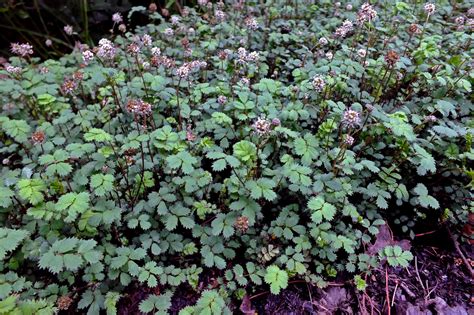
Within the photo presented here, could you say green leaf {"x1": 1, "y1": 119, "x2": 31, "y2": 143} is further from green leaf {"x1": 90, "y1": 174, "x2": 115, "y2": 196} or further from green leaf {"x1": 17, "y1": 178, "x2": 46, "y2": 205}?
green leaf {"x1": 90, "y1": 174, "x2": 115, "y2": 196}

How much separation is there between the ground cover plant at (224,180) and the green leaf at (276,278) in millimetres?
11

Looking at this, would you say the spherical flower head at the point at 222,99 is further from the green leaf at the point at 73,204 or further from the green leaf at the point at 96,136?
the green leaf at the point at 73,204

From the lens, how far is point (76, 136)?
2.70 meters

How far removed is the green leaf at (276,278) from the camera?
1968 millimetres

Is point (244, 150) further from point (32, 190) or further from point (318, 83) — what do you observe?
point (32, 190)

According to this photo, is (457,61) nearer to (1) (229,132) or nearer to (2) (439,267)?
(2) (439,267)

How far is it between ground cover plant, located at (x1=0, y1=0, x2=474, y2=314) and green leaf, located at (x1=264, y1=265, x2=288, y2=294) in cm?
1

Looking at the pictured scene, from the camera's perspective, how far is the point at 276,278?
2.00m

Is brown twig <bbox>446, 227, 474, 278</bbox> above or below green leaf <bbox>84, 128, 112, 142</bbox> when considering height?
below

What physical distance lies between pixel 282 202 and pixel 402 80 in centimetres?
143

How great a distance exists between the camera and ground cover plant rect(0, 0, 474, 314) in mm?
2037

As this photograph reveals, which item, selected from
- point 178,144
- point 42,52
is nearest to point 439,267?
point 178,144

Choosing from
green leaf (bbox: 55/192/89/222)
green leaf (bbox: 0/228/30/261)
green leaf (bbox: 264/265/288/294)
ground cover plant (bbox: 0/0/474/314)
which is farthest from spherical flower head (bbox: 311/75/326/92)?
green leaf (bbox: 0/228/30/261)

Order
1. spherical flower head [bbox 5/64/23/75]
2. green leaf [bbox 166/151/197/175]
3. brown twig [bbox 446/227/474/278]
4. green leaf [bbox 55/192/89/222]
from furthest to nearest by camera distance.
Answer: spherical flower head [bbox 5/64/23/75]
brown twig [bbox 446/227/474/278]
green leaf [bbox 166/151/197/175]
green leaf [bbox 55/192/89/222]
